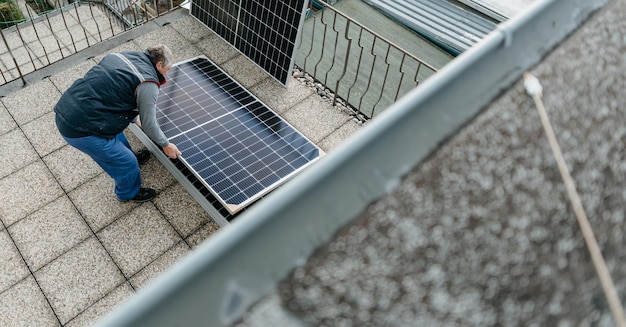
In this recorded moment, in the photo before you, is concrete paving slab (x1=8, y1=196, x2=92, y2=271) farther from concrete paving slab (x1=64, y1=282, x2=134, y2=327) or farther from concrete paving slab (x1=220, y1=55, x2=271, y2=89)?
concrete paving slab (x1=220, y1=55, x2=271, y2=89)

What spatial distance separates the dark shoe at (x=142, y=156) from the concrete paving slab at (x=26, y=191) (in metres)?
0.78

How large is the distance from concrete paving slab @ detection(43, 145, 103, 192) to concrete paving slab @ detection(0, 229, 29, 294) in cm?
69

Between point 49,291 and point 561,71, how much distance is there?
4.08 m

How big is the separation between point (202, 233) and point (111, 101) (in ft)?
4.71

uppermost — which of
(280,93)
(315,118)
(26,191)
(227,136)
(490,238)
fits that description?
(490,238)

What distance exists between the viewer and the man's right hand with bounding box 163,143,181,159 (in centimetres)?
423

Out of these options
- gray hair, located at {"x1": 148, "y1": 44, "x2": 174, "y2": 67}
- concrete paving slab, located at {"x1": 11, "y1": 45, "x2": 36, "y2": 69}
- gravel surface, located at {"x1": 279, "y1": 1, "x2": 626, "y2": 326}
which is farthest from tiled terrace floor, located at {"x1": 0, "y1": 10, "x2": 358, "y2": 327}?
concrete paving slab, located at {"x1": 11, "y1": 45, "x2": 36, "y2": 69}

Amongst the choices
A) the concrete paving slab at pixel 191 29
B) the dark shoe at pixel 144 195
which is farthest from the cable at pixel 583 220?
the concrete paving slab at pixel 191 29

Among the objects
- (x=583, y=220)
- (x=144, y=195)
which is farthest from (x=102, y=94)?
(x=583, y=220)

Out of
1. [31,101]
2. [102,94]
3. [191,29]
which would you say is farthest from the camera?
[191,29]

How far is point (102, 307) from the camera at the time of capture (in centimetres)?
382

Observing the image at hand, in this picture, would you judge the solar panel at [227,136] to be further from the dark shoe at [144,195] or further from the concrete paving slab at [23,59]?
the concrete paving slab at [23,59]

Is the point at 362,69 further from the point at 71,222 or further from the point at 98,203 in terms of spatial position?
the point at 71,222

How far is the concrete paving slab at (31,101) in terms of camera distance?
511cm
